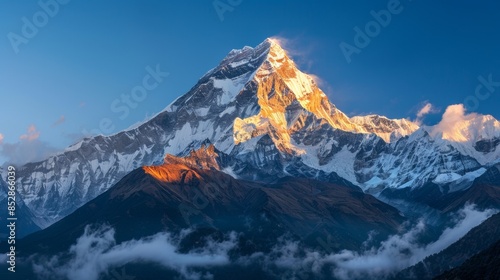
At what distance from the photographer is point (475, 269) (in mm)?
199125

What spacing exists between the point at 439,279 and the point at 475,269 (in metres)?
9.33

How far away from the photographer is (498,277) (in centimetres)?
18675

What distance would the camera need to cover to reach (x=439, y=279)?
19925cm

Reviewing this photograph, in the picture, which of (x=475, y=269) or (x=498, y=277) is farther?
(x=475, y=269)

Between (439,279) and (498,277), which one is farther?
(439,279)

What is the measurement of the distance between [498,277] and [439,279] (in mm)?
16777

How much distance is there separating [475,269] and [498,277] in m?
12.5
